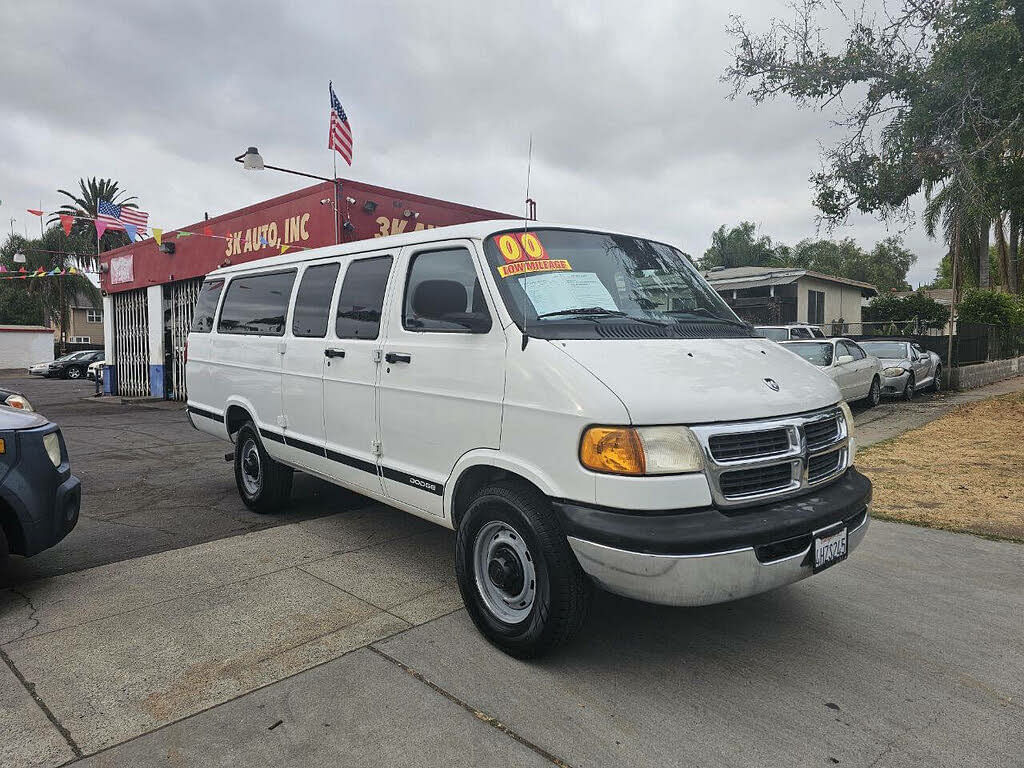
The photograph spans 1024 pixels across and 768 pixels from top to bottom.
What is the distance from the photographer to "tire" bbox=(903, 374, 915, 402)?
14156 millimetres

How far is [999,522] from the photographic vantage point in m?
5.55

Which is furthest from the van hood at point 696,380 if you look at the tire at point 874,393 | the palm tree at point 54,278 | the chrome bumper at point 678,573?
the palm tree at point 54,278

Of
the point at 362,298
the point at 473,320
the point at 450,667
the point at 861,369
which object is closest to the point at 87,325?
the point at 861,369

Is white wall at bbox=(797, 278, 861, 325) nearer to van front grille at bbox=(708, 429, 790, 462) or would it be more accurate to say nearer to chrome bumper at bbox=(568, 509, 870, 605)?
van front grille at bbox=(708, 429, 790, 462)

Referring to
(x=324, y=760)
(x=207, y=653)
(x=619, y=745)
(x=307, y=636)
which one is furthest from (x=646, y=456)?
(x=207, y=653)

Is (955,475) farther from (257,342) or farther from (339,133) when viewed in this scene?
(339,133)

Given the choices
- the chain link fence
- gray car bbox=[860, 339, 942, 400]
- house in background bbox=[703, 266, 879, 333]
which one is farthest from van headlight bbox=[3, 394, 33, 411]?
house in background bbox=[703, 266, 879, 333]

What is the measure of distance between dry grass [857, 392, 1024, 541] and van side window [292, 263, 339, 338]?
4.91 meters

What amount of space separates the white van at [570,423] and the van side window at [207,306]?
2.13 metres

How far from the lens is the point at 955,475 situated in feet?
23.7

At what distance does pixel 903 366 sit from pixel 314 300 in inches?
525

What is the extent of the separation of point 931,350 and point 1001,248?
20545 mm

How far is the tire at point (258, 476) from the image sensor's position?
5652 mm

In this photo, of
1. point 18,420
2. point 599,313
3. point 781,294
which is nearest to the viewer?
point 599,313
